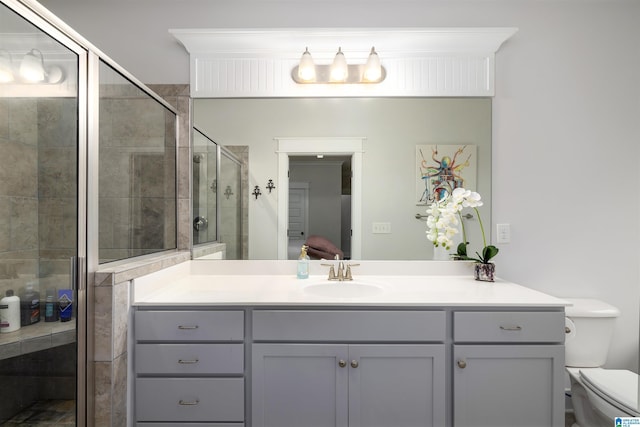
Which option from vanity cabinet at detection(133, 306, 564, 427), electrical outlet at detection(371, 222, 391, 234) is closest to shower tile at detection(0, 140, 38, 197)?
vanity cabinet at detection(133, 306, 564, 427)

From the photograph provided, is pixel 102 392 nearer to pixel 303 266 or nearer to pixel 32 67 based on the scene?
pixel 303 266

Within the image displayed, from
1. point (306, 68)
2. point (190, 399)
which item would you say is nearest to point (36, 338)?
point (190, 399)

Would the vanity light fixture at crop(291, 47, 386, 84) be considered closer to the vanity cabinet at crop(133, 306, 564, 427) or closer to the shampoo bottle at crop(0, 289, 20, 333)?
the vanity cabinet at crop(133, 306, 564, 427)

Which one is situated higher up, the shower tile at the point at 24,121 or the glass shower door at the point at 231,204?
the shower tile at the point at 24,121

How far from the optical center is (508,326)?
4.57ft

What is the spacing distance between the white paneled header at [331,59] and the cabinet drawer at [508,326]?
1265 mm

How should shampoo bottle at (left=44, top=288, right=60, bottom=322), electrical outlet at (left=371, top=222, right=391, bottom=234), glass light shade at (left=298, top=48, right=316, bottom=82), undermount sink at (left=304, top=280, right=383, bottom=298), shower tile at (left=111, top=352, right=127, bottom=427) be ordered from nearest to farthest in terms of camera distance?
shampoo bottle at (left=44, top=288, right=60, bottom=322), shower tile at (left=111, top=352, right=127, bottom=427), undermount sink at (left=304, top=280, right=383, bottom=298), glass light shade at (left=298, top=48, right=316, bottom=82), electrical outlet at (left=371, top=222, right=391, bottom=234)

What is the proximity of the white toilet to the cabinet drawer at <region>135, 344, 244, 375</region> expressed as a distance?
159 centimetres

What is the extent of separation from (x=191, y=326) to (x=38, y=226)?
2.20 ft

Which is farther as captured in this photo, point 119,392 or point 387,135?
point 387,135

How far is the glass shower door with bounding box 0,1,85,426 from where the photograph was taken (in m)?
1.09

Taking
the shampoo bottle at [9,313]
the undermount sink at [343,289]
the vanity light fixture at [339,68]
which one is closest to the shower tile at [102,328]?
the shampoo bottle at [9,313]

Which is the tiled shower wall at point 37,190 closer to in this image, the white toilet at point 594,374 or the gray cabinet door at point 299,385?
the gray cabinet door at point 299,385

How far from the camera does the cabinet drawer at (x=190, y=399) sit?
138cm
